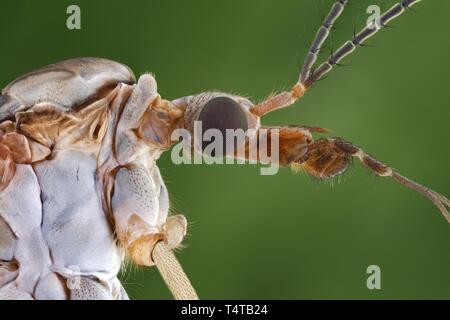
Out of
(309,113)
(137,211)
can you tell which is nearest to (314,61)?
(137,211)

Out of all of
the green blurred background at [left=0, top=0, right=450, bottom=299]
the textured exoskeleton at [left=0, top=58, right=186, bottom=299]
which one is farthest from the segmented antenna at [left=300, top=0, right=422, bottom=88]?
the green blurred background at [left=0, top=0, right=450, bottom=299]

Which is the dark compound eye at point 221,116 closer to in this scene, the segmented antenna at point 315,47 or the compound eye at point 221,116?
the compound eye at point 221,116

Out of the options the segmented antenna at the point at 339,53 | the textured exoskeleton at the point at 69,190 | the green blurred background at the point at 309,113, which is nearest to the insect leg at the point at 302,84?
the segmented antenna at the point at 339,53

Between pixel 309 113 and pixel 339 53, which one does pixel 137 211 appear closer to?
pixel 339 53

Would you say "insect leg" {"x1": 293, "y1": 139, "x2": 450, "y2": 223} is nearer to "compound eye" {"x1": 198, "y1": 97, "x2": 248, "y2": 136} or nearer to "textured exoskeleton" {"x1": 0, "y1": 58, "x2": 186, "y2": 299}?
"compound eye" {"x1": 198, "y1": 97, "x2": 248, "y2": 136}
